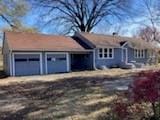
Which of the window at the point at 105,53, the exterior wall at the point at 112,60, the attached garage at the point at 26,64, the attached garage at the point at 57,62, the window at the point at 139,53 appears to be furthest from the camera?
the window at the point at 139,53

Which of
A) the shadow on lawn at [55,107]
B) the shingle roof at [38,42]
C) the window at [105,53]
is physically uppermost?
the shingle roof at [38,42]

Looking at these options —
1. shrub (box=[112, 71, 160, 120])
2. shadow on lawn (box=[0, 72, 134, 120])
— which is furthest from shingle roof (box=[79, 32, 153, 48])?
shrub (box=[112, 71, 160, 120])

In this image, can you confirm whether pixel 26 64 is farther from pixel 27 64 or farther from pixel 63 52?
pixel 63 52

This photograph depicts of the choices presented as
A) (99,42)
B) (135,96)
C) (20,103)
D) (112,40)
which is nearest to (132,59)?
(112,40)

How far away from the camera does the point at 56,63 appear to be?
100 feet

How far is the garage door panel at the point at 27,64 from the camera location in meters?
27.6

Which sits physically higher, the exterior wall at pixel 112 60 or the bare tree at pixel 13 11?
the bare tree at pixel 13 11

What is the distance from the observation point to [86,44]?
118 feet

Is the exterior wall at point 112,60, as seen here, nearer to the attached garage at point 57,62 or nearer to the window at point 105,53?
the window at point 105,53

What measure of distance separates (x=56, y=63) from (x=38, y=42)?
3.00m

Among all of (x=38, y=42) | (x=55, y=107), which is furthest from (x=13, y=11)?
(x=55, y=107)

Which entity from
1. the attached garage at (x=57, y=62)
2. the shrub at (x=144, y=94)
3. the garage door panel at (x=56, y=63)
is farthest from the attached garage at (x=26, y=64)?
the shrub at (x=144, y=94)

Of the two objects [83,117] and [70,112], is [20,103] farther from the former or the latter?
[83,117]

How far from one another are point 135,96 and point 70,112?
3.35 meters
